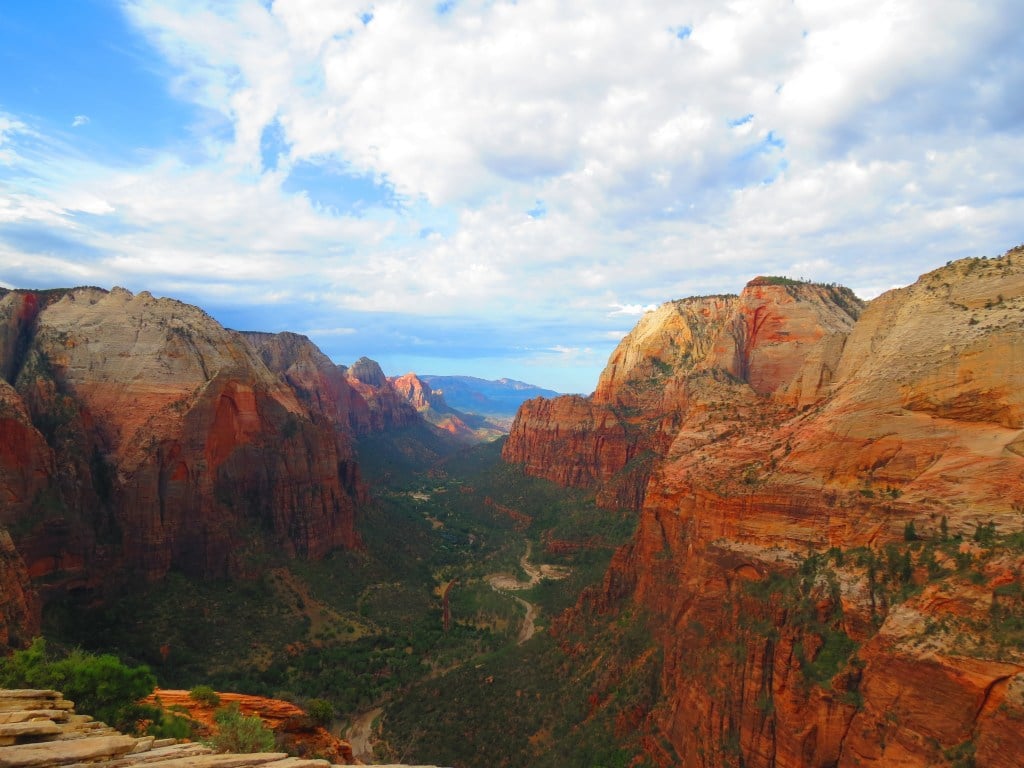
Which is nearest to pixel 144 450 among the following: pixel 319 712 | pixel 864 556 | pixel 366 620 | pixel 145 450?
pixel 145 450

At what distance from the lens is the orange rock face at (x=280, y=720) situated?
23375 mm

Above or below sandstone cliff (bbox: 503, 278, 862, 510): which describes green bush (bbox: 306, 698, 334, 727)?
below

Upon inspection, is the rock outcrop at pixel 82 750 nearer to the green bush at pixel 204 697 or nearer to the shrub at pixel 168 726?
the shrub at pixel 168 726

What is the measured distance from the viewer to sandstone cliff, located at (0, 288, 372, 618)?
46344 mm

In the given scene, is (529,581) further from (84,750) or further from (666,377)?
(84,750)

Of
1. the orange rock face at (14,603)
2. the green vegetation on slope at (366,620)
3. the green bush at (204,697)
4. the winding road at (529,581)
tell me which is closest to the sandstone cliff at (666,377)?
the winding road at (529,581)

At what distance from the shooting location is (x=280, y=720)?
24922 millimetres

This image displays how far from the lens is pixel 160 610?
50375mm

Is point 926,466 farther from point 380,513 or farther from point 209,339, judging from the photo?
point 380,513

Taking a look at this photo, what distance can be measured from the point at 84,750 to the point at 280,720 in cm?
1635

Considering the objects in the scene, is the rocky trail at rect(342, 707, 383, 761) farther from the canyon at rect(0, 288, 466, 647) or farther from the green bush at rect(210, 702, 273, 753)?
the green bush at rect(210, 702, 273, 753)

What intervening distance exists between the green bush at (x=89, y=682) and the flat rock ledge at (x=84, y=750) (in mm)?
6564

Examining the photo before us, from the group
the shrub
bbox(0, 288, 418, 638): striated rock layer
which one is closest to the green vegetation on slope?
bbox(0, 288, 418, 638): striated rock layer

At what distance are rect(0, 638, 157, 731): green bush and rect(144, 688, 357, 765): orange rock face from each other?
9.96 feet
